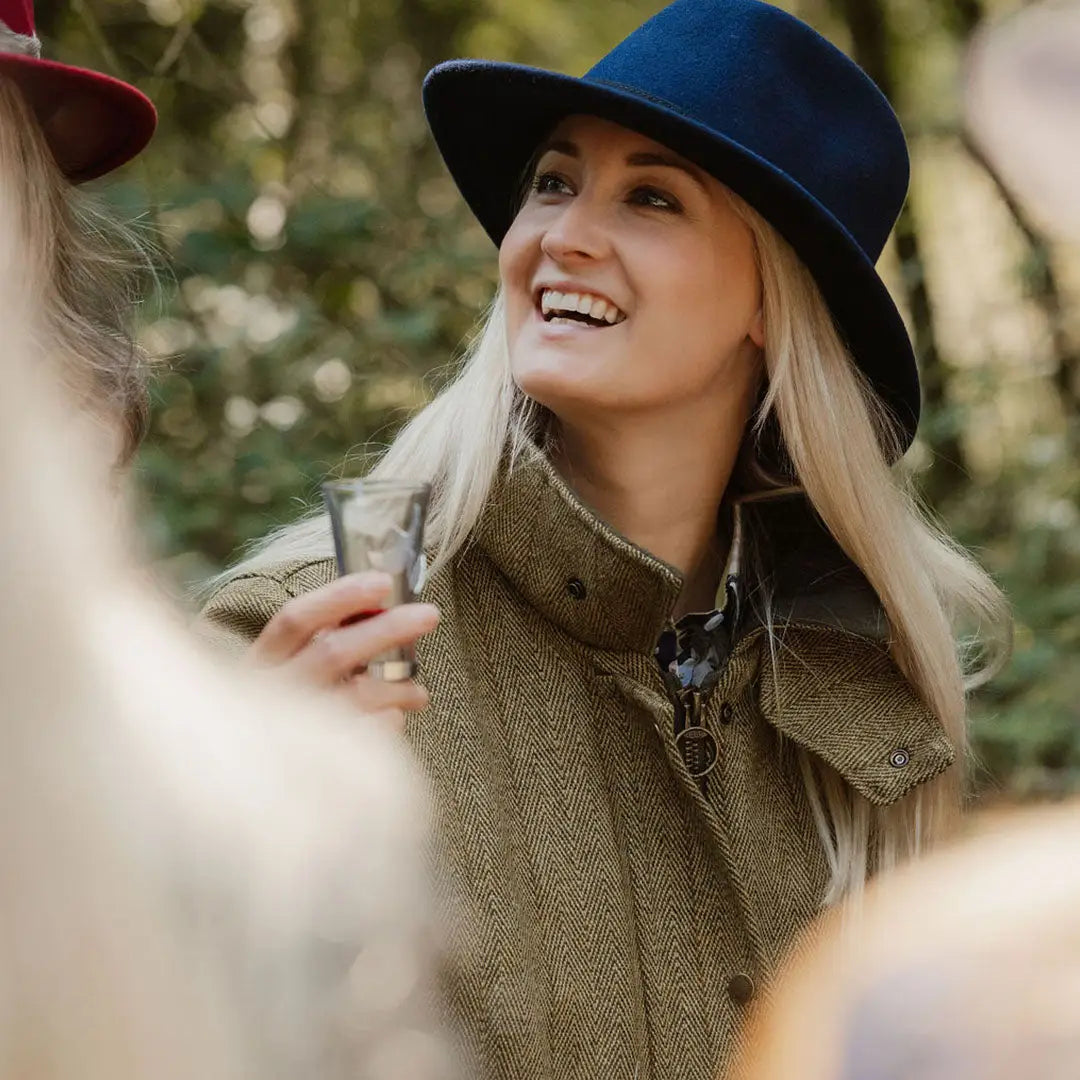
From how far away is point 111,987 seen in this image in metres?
0.85

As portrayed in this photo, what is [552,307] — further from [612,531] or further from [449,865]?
[449,865]

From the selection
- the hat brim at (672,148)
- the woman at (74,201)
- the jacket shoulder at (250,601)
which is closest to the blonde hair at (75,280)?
the woman at (74,201)

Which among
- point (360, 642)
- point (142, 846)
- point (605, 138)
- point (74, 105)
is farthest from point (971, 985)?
point (605, 138)

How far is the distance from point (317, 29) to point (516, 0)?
3.59 feet

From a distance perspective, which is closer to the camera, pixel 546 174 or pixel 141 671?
pixel 141 671

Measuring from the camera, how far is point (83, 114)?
2273 millimetres

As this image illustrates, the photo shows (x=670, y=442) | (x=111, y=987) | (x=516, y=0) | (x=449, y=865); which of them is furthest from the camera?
(x=516, y=0)

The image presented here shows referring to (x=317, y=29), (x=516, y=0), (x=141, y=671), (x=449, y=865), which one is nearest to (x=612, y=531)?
(x=449, y=865)

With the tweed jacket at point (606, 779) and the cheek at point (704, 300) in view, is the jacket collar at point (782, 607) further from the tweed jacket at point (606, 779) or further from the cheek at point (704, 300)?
the cheek at point (704, 300)

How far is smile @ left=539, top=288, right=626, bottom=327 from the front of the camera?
2.66 m

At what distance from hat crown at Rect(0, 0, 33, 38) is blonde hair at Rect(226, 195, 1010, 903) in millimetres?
915

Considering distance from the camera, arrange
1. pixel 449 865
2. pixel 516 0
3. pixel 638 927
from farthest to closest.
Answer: pixel 516 0
pixel 638 927
pixel 449 865

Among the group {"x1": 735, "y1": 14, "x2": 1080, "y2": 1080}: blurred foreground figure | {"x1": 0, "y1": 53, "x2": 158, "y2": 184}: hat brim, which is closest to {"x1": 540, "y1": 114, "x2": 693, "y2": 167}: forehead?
{"x1": 0, "y1": 53, "x2": 158, "y2": 184}: hat brim

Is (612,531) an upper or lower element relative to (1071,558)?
upper
